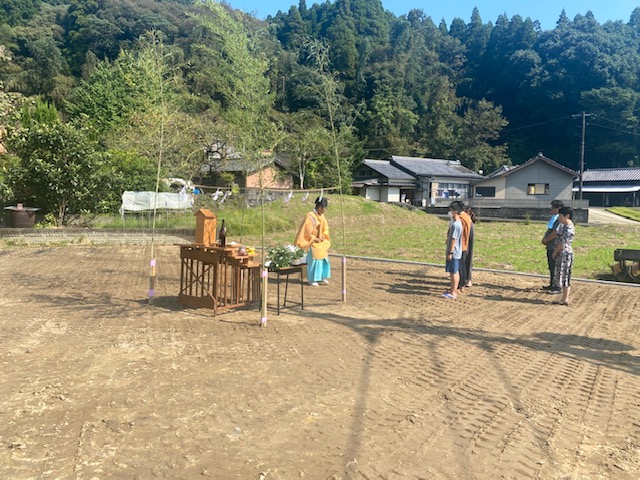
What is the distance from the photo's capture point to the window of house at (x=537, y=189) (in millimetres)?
39594

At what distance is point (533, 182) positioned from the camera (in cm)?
3981

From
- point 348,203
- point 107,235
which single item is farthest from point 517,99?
point 107,235

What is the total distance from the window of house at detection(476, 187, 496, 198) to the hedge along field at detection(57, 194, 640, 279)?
527 inches

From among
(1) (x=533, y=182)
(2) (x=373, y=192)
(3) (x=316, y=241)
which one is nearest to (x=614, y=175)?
(1) (x=533, y=182)

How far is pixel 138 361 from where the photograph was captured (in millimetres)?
4445

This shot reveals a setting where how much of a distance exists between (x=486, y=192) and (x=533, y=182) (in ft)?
12.6

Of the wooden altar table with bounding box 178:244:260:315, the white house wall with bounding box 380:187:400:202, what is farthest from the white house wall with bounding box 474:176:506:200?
the wooden altar table with bounding box 178:244:260:315

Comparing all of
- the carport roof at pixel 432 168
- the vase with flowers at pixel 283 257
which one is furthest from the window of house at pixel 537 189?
the vase with flowers at pixel 283 257

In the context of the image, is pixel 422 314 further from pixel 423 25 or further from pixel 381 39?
pixel 423 25

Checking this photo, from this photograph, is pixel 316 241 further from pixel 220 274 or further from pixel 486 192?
pixel 486 192

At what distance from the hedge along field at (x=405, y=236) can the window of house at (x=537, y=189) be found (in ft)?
47.6

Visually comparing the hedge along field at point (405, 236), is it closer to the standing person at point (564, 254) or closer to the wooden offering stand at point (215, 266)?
the wooden offering stand at point (215, 266)

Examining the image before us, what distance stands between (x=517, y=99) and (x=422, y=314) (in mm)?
65989

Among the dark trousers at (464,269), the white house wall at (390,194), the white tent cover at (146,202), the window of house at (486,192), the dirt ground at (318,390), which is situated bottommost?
Answer: the dirt ground at (318,390)
